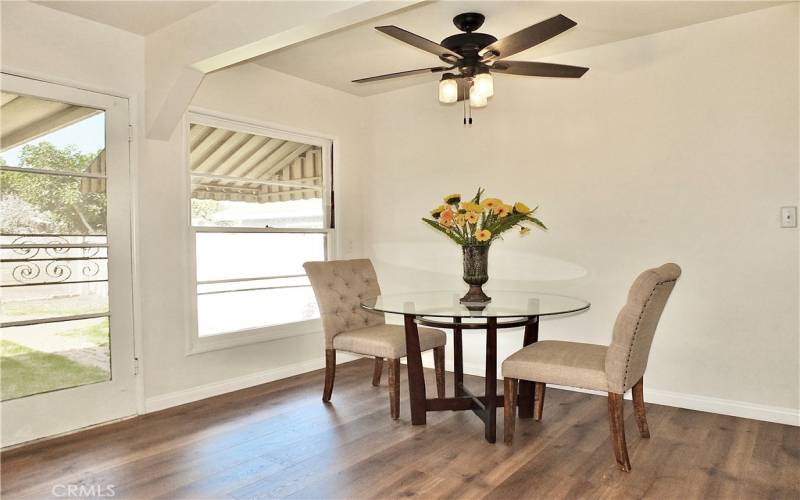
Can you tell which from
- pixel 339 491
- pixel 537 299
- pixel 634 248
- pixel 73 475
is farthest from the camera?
pixel 634 248

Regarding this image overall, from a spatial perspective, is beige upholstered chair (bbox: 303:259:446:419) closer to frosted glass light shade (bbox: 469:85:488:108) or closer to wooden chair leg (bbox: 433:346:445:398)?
wooden chair leg (bbox: 433:346:445:398)

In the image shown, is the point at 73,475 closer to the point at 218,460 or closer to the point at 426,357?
the point at 218,460

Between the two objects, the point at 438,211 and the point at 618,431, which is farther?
the point at 438,211

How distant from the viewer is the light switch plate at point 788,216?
303cm

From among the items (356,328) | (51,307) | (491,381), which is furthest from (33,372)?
(491,381)

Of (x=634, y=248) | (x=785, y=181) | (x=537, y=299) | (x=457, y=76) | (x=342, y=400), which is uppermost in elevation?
(x=457, y=76)

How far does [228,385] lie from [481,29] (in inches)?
113

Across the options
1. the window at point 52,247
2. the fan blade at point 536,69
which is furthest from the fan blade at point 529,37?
the window at point 52,247

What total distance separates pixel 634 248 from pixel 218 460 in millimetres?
2759

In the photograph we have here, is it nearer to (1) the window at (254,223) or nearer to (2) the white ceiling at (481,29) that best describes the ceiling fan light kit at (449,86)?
(2) the white ceiling at (481,29)

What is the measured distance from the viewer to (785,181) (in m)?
3.06

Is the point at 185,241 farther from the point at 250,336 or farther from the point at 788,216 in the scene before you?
the point at 788,216

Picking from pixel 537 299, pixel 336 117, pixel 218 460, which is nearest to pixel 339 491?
pixel 218 460

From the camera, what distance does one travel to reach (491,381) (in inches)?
113
